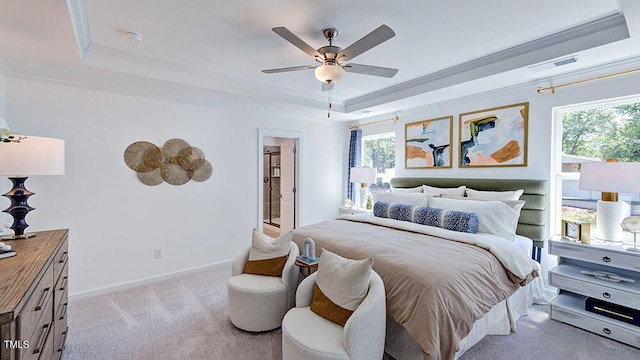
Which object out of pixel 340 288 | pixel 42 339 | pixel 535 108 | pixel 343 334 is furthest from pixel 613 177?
pixel 42 339

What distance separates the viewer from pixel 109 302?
3.15 m

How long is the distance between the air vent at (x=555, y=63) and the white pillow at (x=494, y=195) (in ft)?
4.21

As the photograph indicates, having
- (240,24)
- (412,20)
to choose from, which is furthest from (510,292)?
(240,24)

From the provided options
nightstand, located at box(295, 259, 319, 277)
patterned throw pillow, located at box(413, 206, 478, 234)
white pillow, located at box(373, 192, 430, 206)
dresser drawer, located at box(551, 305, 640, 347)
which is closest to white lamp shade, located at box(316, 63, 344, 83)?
nightstand, located at box(295, 259, 319, 277)

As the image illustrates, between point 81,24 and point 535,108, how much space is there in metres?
4.37

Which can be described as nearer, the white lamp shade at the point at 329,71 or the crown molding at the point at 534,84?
the white lamp shade at the point at 329,71

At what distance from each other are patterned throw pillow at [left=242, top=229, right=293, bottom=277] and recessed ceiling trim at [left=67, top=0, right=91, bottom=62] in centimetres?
210

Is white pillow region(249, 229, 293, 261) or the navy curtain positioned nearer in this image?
white pillow region(249, 229, 293, 261)

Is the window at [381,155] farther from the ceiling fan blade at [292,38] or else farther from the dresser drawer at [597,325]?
the ceiling fan blade at [292,38]

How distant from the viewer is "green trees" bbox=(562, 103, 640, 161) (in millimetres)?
2811

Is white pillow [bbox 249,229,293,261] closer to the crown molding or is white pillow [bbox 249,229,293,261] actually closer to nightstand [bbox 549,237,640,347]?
nightstand [bbox 549,237,640,347]

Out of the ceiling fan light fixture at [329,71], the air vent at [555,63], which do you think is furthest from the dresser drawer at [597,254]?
the ceiling fan light fixture at [329,71]

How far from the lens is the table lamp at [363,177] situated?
4945 millimetres

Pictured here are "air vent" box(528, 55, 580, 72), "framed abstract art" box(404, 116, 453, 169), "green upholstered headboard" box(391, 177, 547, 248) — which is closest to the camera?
"air vent" box(528, 55, 580, 72)
